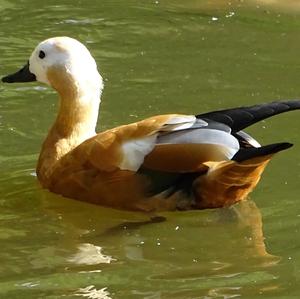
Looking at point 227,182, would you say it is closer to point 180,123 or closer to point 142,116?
point 180,123

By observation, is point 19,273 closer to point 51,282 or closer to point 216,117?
point 51,282

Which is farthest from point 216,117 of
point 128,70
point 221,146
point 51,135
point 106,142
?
point 128,70

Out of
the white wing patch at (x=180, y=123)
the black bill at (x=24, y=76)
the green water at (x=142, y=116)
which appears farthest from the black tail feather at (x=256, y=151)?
the black bill at (x=24, y=76)

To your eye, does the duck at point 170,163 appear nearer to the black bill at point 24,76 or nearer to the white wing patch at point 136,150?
the white wing patch at point 136,150

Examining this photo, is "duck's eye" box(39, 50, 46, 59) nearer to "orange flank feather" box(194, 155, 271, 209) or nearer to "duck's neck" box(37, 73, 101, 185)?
"duck's neck" box(37, 73, 101, 185)

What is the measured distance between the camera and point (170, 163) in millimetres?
6438

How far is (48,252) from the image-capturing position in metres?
6.14

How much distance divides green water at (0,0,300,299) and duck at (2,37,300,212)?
11cm

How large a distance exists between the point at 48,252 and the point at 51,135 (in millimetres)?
1252

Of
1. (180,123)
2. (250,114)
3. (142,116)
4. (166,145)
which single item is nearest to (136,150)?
(166,145)

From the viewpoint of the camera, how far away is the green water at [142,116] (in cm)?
573

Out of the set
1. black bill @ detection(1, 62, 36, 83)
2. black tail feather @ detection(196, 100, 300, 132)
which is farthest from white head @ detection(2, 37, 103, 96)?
black tail feather @ detection(196, 100, 300, 132)

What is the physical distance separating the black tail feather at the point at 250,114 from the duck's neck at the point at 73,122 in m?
0.91

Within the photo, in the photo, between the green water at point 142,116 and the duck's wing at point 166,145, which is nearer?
the green water at point 142,116
